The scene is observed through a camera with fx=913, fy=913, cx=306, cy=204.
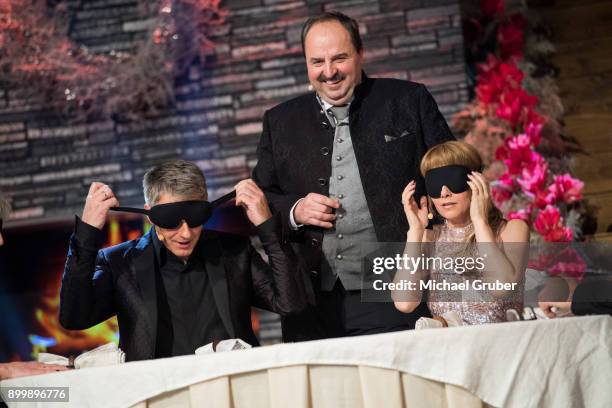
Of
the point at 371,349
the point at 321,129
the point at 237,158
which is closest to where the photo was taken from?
the point at 371,349

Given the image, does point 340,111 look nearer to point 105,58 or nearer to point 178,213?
point 178,213

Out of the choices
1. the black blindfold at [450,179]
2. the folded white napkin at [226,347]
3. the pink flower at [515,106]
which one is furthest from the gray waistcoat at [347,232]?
the pink flower at [515,106]

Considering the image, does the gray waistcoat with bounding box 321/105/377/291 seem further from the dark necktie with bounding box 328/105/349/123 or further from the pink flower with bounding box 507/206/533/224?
the pink flower with bounding box 507/206/533/224

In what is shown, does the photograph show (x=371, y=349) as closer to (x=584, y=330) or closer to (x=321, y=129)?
(x=584, y=330)

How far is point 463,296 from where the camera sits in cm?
269

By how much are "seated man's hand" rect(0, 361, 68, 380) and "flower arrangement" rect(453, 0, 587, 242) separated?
2.54 m

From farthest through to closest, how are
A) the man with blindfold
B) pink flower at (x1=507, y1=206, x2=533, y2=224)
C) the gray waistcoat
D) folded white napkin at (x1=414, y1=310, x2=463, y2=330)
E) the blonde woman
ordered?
1. pink flower at (x1=507, y1=206, x2=533, y2=224)
2. the gray waistcoat
3. the man with blindfold
4. the blonde woman
5. folded white napkin at (x1=414, y1=310, x2=463, y2=330)

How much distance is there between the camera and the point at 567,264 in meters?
2.83

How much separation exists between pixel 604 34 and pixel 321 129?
10.1 ft

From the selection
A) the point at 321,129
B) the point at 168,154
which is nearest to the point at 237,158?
the point at 168,154

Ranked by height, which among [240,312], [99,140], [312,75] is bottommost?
[240,312]

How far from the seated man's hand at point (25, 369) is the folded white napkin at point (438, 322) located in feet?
3.24

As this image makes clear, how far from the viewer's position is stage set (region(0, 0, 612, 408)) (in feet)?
7.28

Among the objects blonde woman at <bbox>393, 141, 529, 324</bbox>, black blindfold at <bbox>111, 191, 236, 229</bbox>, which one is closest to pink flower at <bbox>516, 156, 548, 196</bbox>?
blonde woman at <bbox>393, 141, 529, 324</bbox>
